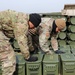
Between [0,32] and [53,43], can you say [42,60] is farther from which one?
[53,43]

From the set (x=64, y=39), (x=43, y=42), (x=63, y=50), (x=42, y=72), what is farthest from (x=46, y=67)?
(x=64, y=39)

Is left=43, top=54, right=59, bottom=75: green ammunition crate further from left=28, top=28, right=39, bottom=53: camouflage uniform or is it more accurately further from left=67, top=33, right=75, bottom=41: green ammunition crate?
left=67, top=33, right=75, bottom=41: green ammunition crate

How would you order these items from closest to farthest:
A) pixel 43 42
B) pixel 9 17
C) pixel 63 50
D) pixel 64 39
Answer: pixel 9 17 → pixel 43 42 → pixel 63 50 → pixel 64 39

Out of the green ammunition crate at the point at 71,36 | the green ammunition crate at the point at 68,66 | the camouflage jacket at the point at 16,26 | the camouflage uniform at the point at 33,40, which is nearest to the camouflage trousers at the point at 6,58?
the camouflage jacket at the point at 16,26

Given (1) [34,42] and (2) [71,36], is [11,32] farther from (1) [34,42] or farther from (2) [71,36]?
(2) [71,36]

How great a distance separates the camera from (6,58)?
4.49 metres

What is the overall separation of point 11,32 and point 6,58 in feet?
1.65

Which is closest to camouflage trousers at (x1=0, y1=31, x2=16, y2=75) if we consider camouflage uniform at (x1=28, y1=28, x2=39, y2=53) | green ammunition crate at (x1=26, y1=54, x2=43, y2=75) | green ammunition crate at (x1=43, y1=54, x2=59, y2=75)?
green ammunition crate at (x1=26, y1=54, x2=43, y2=75)

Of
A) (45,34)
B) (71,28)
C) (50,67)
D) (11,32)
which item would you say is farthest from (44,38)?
(71,28)

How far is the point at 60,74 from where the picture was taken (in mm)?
5105

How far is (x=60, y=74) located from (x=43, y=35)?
99 cm

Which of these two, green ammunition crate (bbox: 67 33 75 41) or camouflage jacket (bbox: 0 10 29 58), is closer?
camouflage jacket (bbox: 0 10 29 58)

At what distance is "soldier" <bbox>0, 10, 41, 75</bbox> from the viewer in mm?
4391

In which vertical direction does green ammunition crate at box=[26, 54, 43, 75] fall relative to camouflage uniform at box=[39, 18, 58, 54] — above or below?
below
